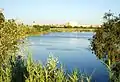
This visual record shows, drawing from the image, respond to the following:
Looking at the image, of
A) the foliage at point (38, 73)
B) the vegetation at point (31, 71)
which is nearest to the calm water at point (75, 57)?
the vegetation at point (31, 71)

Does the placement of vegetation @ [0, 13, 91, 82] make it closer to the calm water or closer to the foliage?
the foliage

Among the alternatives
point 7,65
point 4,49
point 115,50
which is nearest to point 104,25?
point 115,50

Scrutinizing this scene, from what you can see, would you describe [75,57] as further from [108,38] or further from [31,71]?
[31,71]

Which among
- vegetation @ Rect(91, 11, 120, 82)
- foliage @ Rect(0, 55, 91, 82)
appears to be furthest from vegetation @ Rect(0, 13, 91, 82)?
vegetation @ Rect(91, 11, 120, 82)

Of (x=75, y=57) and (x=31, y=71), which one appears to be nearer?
→ (x=31, y=71)

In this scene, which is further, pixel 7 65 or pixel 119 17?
pixel 119 17

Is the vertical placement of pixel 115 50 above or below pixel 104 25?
below

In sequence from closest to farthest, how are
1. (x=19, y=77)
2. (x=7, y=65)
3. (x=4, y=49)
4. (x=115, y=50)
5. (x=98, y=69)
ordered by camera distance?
(x=19, y=77), (x=7, y=65), (x=4, y=49), (x=115, y=50), (x=98, y=69)

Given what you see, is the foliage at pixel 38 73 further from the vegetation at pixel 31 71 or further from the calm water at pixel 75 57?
the calm water at pixel 75 57

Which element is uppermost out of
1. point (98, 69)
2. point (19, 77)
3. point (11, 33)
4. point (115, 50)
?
point (11, 33)

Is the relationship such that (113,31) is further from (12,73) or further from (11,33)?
(12,73)

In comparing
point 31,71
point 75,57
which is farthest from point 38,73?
point 75,57

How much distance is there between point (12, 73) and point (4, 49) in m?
3.21

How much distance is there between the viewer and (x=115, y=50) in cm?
2392
